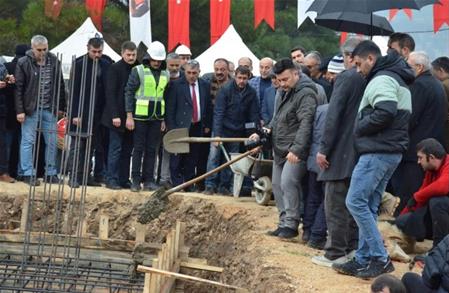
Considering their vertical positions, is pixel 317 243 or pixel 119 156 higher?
pixel 119 156

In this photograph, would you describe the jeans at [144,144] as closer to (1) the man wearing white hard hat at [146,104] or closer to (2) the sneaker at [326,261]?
(1) the man wearing white hard hat at [146,104]

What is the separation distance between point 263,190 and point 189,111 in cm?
178

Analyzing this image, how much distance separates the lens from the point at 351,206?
23.9ft

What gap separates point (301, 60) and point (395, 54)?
4.05 metres

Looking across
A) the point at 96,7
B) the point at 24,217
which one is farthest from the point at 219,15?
the point at 24,217

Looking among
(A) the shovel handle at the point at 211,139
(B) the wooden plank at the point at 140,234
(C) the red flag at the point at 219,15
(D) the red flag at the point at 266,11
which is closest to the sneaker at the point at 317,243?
(A) the shovel handle at the point at 211,139

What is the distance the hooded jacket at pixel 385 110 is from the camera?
7.07 m

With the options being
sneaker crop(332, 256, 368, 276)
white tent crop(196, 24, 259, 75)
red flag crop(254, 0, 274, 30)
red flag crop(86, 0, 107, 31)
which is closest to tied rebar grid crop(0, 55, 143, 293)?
sneaker crop(332, 256, 368, 276)

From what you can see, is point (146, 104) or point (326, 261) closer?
point (326, 261)

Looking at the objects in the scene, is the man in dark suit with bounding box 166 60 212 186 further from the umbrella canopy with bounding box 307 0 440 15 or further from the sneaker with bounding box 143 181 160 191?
the umbrella canopy with bounding box 307 0 440 15

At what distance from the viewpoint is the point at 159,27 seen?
24.9 m

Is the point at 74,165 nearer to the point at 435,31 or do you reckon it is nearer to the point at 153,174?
the point at 153,174

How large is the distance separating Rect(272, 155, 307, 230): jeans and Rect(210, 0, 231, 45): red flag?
10429mm

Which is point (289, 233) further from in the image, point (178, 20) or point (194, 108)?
point (178, 20)
